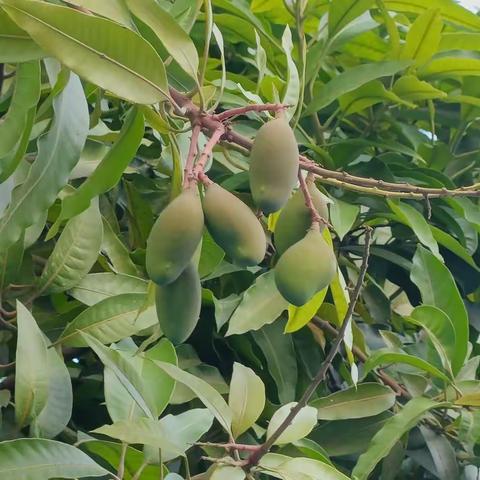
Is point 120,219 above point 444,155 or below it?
below

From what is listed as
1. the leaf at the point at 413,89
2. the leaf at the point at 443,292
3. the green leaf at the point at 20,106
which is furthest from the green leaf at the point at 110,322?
the leaf at the point at 413,89

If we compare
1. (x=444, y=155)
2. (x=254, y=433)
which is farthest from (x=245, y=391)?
(x=444, y=155)

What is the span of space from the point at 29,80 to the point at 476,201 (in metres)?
0.79

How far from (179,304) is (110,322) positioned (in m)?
0.32

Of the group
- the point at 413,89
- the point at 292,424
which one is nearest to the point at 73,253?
the point at 292,424

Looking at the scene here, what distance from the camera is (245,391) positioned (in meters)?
0.76

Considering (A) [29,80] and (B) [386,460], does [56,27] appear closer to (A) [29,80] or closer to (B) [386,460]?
(A) [29,80]

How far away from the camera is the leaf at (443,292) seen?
959mm

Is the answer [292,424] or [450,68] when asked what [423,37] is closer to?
[450,68]

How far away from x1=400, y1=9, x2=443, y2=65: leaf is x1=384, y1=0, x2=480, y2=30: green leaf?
4cm

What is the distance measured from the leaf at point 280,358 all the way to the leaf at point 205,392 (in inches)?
8.5

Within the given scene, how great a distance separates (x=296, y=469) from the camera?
0.68 metres

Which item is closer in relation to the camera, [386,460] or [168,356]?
[168,356]

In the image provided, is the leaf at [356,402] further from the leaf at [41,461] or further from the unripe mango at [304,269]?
the unripe mango at [304,269]
